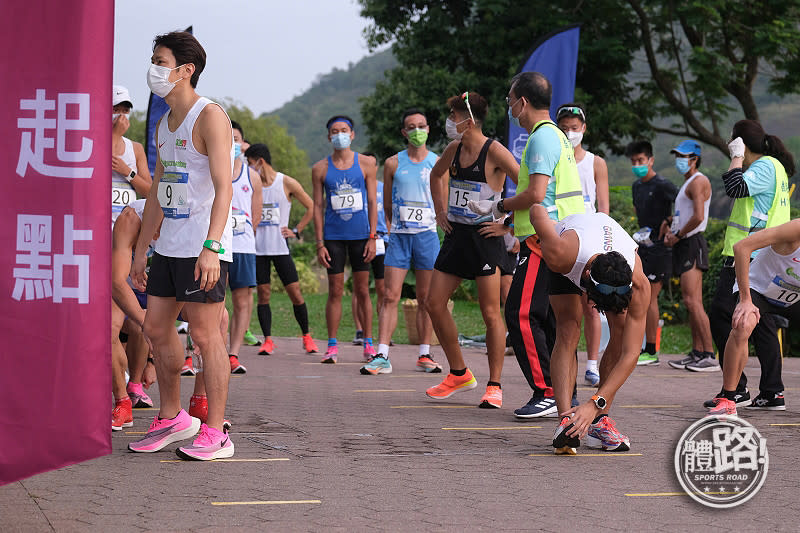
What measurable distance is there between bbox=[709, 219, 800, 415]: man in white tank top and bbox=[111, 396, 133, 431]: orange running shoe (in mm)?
3924

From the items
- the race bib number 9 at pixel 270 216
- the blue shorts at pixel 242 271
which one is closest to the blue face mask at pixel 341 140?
the race bib number 9 at pixel 270 216

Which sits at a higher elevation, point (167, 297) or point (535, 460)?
point (167, 297)

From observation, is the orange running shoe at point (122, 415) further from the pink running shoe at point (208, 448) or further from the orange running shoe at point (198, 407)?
the pink running shoe at point (208, 448)

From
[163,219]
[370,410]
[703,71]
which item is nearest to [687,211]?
[370,410]

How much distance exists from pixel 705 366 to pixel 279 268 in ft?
15.6

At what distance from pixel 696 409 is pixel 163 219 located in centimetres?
436

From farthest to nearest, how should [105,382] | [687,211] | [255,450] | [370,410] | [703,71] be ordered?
[703,71] → [687,211] → [370,410] → [255,450] → [105,382]

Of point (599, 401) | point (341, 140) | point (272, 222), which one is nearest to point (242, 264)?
point (272, 222)

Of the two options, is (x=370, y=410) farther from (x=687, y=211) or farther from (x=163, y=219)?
(x=687, y=211)

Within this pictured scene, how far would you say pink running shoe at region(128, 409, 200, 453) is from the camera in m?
5.88

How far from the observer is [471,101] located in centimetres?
793

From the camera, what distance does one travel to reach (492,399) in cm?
784

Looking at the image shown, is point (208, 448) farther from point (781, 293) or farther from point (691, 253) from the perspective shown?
point (691, 253)
